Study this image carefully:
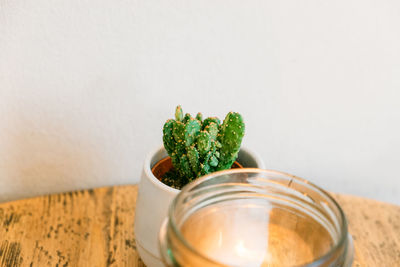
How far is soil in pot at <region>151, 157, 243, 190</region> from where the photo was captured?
18.2 inches

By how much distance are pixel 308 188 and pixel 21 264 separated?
358 mm

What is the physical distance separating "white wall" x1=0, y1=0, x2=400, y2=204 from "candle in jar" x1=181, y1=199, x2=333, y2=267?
29 centimetres

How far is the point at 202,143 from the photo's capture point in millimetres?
417

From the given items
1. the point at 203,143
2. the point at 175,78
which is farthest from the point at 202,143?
the point at 175,78

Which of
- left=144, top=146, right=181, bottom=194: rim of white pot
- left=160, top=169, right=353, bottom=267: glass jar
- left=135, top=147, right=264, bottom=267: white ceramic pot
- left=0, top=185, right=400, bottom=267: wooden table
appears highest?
left=160, top=169, right=353, bottom=267: glass jar

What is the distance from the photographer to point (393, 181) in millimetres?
765

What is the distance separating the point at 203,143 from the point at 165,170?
9 cm

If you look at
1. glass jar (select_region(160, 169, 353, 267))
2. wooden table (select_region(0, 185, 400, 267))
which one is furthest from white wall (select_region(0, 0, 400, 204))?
glass jar (select_region(160, 169, 353, 267))

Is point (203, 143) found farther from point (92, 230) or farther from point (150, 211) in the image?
point (92, 230)

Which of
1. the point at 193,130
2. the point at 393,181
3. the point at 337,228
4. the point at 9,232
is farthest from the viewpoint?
the point at 393,181

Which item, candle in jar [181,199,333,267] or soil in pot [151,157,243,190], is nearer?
candle in jar [181,199,333,267]

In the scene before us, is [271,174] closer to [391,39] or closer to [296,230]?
[296,230]

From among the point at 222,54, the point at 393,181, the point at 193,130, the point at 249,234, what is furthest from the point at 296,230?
the point at 393,181

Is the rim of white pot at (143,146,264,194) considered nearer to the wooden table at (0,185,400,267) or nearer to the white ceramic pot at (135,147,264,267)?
the white ceramic pot at (135,147,264,267)
